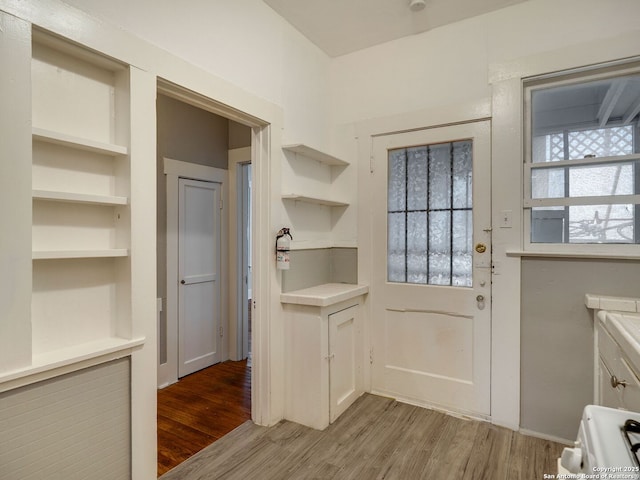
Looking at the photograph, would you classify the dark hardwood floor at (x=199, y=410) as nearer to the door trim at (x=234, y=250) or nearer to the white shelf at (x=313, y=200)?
the door trim at (x=234, y=250)

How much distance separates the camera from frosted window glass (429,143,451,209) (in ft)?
8.53

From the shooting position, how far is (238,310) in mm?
3648

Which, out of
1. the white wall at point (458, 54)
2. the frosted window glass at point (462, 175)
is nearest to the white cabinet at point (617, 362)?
the frosted window glass at point (462, 175)

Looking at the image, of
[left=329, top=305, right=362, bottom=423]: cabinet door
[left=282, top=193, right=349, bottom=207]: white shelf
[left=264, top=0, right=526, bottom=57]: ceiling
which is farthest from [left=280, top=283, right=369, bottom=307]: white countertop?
[left=264, top=0, right=526, bottom=57]: ceiling

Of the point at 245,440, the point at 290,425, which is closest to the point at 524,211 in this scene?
the point at 290,425

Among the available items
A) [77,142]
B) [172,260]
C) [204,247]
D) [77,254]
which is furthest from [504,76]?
[172,260]

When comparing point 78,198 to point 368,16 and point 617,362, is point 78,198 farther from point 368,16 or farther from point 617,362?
point 617,362

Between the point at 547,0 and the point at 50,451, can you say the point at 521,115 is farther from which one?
the point at 50,451

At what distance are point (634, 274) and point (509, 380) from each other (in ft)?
3.13

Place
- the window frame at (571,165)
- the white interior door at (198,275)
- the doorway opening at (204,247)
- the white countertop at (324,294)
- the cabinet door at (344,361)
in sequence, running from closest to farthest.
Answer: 1. the window frame at (571,165)
2. the white countertop at (324,294)
3. the cabinet door at (344,361)
4. the doorway opening at (204,247)
5. the white interior door at (198,275)

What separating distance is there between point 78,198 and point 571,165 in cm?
264

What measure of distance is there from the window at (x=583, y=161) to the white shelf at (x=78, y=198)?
2.33m

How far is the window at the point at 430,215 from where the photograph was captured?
8.34ft

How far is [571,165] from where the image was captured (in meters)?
2.22
